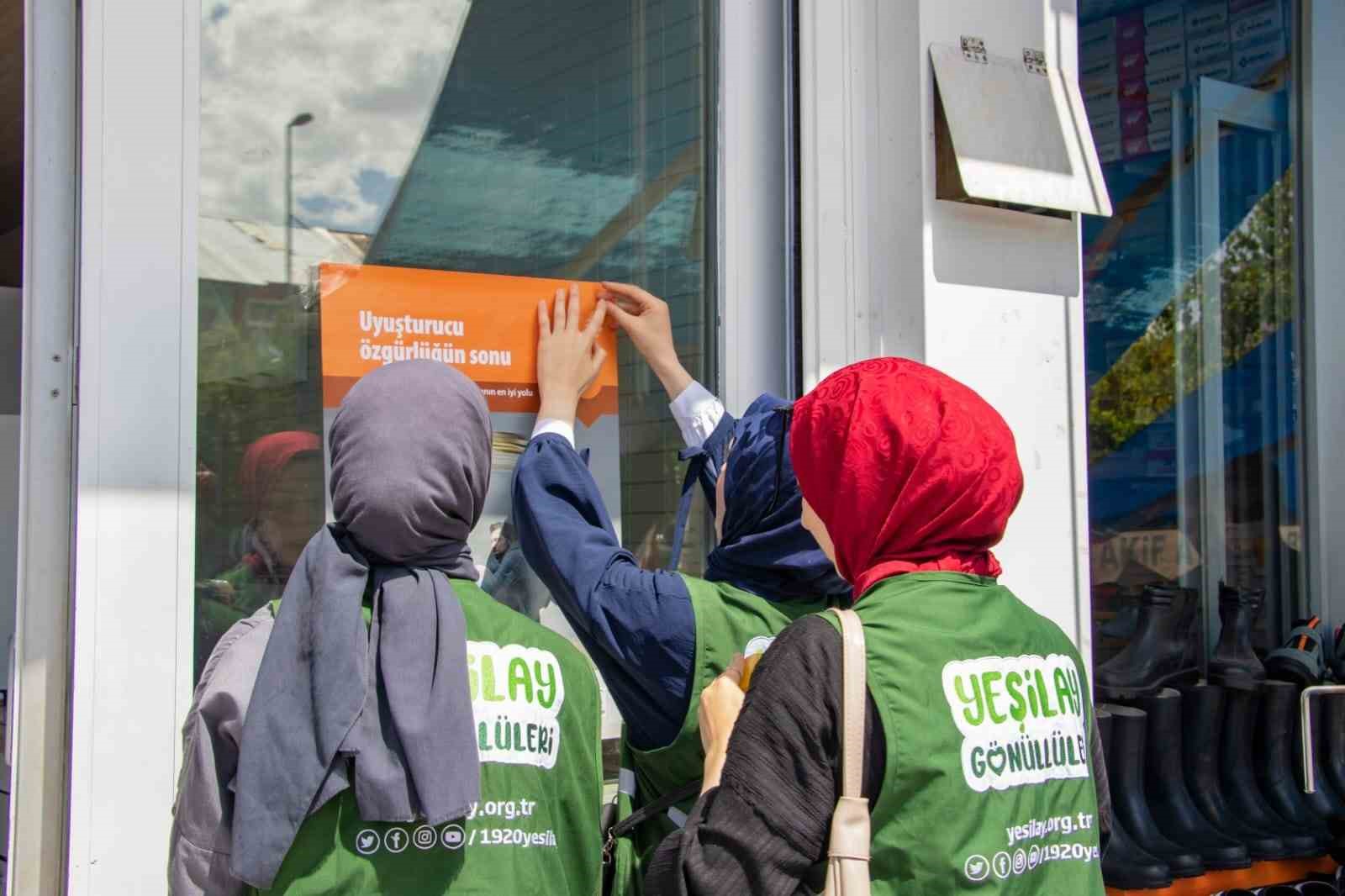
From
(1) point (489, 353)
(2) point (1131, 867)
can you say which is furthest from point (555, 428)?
(2) point (1131, 867)

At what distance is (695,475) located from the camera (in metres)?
2.60

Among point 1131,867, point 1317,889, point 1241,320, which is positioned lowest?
point 1317,889

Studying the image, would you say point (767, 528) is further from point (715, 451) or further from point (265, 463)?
point (265, 463)

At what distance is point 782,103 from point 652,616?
161 cm

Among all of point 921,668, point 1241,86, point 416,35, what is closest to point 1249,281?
point 1241,86

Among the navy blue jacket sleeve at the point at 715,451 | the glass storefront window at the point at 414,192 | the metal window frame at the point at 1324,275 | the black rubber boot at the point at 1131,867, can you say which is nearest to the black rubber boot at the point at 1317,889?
the black rubber boot at the point at 1131,867

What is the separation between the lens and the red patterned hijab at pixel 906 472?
160 cm

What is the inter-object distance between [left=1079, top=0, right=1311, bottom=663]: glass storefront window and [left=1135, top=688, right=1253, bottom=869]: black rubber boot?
105cm

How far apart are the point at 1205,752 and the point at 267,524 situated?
282 centimetres

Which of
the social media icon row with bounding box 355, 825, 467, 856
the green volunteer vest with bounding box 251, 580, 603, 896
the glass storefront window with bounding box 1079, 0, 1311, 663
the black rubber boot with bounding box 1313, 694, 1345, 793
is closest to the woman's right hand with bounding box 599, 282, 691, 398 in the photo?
the green volunteer vest with bounding box 251, 580, 603, 896

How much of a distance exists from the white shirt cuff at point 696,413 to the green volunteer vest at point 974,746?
1.09m

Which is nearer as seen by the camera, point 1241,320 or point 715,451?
point 715,451

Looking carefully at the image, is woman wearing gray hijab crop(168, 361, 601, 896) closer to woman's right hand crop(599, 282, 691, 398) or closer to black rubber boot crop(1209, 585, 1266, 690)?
woman's right hand crop(599, 282, 691, 398)

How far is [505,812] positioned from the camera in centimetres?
172
